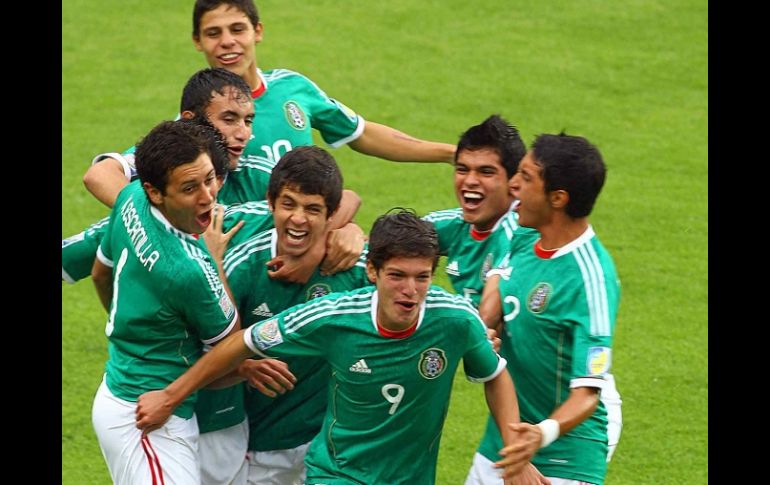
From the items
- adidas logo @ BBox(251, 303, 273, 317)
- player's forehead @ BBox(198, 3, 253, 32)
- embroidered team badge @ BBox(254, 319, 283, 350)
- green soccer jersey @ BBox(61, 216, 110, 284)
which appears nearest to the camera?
embroidered team badge @ BBox(254, 319, 283, 350)

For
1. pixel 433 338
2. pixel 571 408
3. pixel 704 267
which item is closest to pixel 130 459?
pixel 433 338

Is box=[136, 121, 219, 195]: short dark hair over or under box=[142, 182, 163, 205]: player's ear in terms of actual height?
over

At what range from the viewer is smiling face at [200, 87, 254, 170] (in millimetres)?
6004

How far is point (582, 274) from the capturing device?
18.1ft

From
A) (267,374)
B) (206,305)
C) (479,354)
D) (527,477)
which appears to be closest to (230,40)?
(206,305)

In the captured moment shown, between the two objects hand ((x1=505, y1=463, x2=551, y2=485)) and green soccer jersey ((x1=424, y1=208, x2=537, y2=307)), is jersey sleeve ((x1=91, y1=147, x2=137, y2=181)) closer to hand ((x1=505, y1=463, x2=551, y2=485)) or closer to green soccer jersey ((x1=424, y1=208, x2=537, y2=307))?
green soccer jersey ((x1=424, y1=208, x2=537, y2=307))

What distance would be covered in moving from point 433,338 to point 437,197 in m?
6.72

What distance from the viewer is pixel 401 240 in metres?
5.21

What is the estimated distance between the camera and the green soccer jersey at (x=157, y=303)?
17.7 ft

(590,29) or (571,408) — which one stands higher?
(590,29)

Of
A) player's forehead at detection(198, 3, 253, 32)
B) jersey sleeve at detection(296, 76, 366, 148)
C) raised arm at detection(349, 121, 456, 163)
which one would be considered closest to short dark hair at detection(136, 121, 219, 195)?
player's forehead at detection(198, 3, 253, 32)

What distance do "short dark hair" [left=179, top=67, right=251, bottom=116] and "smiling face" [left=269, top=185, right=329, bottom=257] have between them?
2.14ft

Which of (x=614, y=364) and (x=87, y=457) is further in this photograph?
(x=614, y=364)
